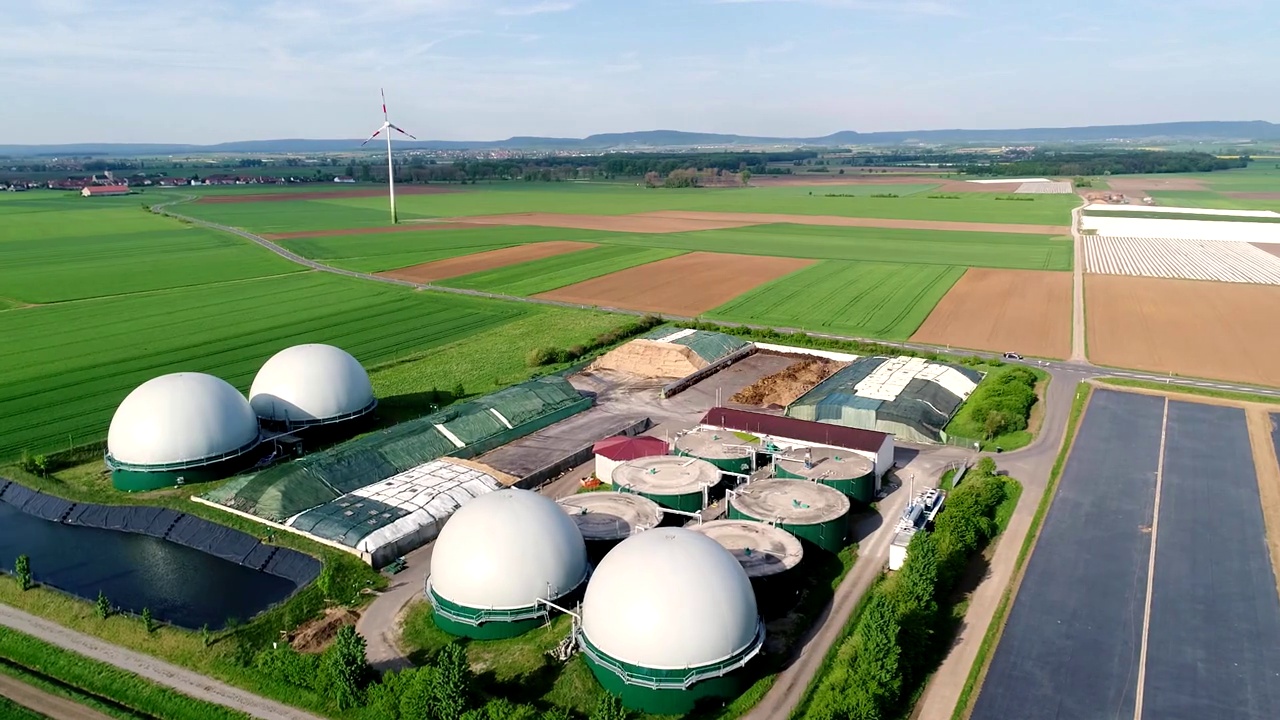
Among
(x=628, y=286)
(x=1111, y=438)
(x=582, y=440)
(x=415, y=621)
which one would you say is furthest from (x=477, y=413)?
(x=628, y=286)

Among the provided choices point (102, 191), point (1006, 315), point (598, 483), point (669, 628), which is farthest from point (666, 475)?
point (102, 191)

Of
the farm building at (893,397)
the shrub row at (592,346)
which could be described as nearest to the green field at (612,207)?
the shrub row at (592,346)

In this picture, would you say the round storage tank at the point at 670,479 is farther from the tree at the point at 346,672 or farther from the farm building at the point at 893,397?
the tree at the point at 346,672

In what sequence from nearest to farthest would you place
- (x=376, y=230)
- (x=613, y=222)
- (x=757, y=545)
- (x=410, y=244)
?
1. (x=757, y=545)
2. (x=410, y=244)
3. (x=376, y=230)
4. (x=613, y=222)

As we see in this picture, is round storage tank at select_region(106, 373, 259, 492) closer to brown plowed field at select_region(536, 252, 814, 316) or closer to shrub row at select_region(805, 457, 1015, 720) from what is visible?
shrub row at select_region(805, 457, 1015, 720)

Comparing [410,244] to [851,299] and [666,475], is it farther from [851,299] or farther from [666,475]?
[666,475]

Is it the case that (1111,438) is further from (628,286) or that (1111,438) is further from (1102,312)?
(628,286)

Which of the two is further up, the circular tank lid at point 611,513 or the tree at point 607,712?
the circular tank lid at point 611,513
